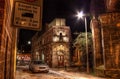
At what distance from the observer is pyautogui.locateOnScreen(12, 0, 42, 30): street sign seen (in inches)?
171

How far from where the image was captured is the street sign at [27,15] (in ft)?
14.2

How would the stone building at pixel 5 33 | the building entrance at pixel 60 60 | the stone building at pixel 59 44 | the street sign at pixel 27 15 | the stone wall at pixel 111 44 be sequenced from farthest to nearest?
the building entrance at pixel 60 60 → the stone building at pixel 59 44 → the stone wall at pixel 111 44 → the street sign at pixel 27 15 → the stone building at pixel 5 33

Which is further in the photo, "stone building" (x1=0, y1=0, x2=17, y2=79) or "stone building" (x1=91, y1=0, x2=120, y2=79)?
"stone building" (x1=91, y1=0, x2=120, y2=79)

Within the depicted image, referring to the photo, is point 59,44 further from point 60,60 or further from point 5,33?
point 5,33

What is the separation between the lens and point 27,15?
450cm

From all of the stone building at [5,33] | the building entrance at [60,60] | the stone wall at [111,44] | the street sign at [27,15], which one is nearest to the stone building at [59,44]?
the building entrance at [60,60]

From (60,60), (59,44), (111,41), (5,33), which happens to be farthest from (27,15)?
A: (60,60)

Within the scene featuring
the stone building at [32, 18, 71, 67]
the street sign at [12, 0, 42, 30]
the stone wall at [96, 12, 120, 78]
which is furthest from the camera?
the stone building at [32, 18, 71, 67]

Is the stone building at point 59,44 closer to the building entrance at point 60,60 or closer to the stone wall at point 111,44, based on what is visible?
the building entrance at point 60,60

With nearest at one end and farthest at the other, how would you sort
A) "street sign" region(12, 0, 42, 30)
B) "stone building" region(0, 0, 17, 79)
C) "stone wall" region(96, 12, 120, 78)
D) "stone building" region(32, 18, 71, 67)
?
"stone building" region(0, 0, 17, 79)
"street sign" region(12, 0, 42, 30)
"stone wall" region(96, 12, 120, 78)
"stone building" region(32, 18, 71, 67)

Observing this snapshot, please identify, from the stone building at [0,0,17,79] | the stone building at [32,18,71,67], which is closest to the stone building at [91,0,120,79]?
the stone building at [0,0,17,79]

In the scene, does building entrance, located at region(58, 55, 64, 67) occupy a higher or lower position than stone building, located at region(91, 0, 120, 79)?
lower

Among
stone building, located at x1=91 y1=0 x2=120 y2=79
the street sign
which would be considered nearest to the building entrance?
stone building, located at x1=91 y1=0 x2=120 y2=79

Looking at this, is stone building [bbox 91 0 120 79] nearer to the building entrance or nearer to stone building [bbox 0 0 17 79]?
stone building [bbox 0 0 17 79]
